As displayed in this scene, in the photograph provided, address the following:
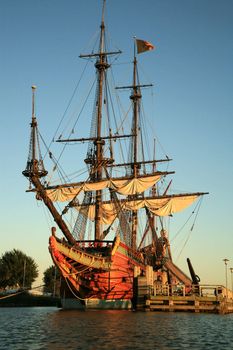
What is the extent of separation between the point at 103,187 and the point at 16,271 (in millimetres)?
36999

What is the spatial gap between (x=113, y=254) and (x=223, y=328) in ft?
51.7

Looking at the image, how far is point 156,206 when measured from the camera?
185ft

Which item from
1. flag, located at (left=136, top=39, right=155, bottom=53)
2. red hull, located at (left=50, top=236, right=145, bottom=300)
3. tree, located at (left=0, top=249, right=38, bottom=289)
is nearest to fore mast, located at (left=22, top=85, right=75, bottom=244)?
red hull, located at (left=50, top=236, right=145, bottom=300)

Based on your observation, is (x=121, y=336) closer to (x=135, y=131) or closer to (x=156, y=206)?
(x=156, y=206)

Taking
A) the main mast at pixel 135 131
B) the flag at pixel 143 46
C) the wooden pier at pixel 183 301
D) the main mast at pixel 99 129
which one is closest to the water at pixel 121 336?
the wooden pier at pixel 183 301

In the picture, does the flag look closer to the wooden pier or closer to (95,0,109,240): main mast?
(95,0,109,240): main mast

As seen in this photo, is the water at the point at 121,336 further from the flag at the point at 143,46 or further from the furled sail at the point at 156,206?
the flag at the point at 143,46

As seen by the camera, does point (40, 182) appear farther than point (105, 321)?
Yes

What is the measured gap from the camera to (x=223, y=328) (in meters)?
27.3

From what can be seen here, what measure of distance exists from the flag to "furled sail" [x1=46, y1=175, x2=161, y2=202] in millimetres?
15625

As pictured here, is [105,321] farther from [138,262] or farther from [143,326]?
[138,262]

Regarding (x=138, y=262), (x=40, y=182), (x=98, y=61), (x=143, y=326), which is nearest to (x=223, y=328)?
(x=143, y=326)

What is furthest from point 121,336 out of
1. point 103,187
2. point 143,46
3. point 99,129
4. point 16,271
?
point 16,271

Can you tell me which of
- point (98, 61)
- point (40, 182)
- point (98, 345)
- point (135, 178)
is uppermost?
point (98, 61)
